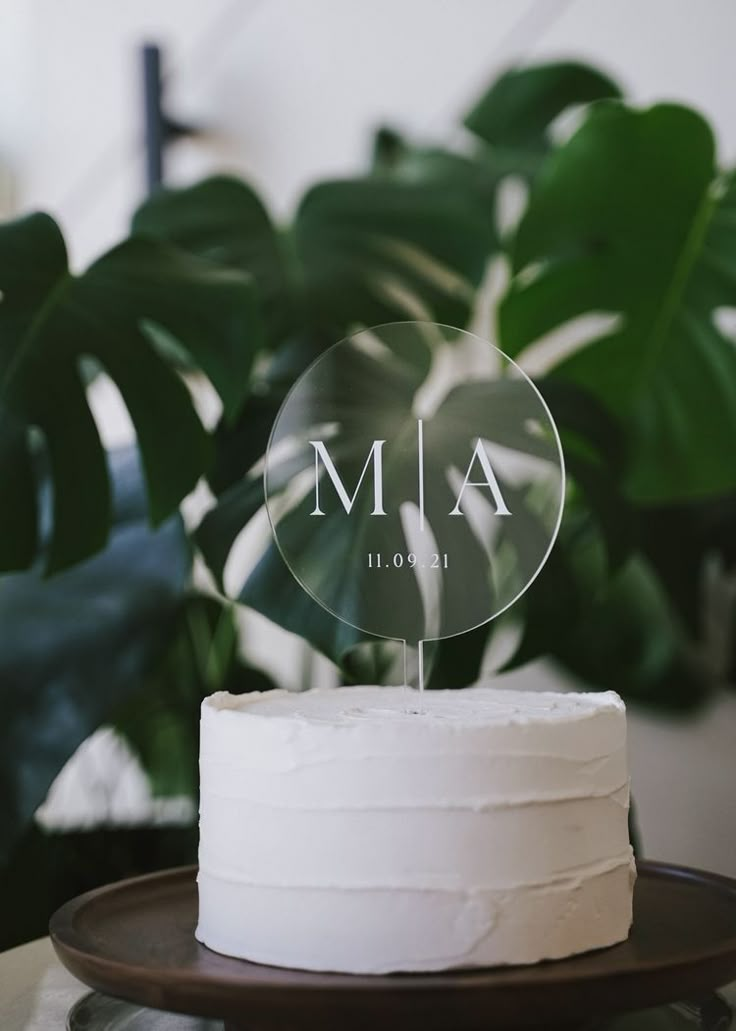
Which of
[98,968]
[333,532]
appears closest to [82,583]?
[333,532]

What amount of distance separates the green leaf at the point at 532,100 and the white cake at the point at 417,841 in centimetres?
107

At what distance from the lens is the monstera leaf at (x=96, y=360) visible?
38.4 inches

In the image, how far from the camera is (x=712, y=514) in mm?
1628

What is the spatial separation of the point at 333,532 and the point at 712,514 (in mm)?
960

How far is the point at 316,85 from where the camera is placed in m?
2.00

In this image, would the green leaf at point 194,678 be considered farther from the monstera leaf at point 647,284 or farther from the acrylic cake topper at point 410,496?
the acrylic cake topper at point 410,496

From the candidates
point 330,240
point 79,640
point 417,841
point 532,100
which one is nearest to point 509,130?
point 532,100

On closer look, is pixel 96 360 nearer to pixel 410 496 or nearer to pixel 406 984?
pixel 410 496

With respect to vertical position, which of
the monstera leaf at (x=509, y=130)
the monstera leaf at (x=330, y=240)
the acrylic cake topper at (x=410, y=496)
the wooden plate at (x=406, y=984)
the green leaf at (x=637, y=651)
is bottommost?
the green leaf at (x=637, y=651)

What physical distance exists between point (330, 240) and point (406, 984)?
3.51 feet

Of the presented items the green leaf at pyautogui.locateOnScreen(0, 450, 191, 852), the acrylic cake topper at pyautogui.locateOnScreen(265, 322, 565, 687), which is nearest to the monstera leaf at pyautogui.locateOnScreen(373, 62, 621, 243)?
the green leaf at pyautogui.locateOnScreen(0, 450, 191, 852)

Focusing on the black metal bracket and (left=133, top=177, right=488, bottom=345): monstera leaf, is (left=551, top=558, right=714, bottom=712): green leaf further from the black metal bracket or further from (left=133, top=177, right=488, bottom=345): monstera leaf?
the black metal bracket

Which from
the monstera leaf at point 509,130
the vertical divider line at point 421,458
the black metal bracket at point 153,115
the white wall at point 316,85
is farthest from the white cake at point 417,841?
the black metal bracket at point 153,115

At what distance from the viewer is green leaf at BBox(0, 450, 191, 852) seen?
1042 mm
